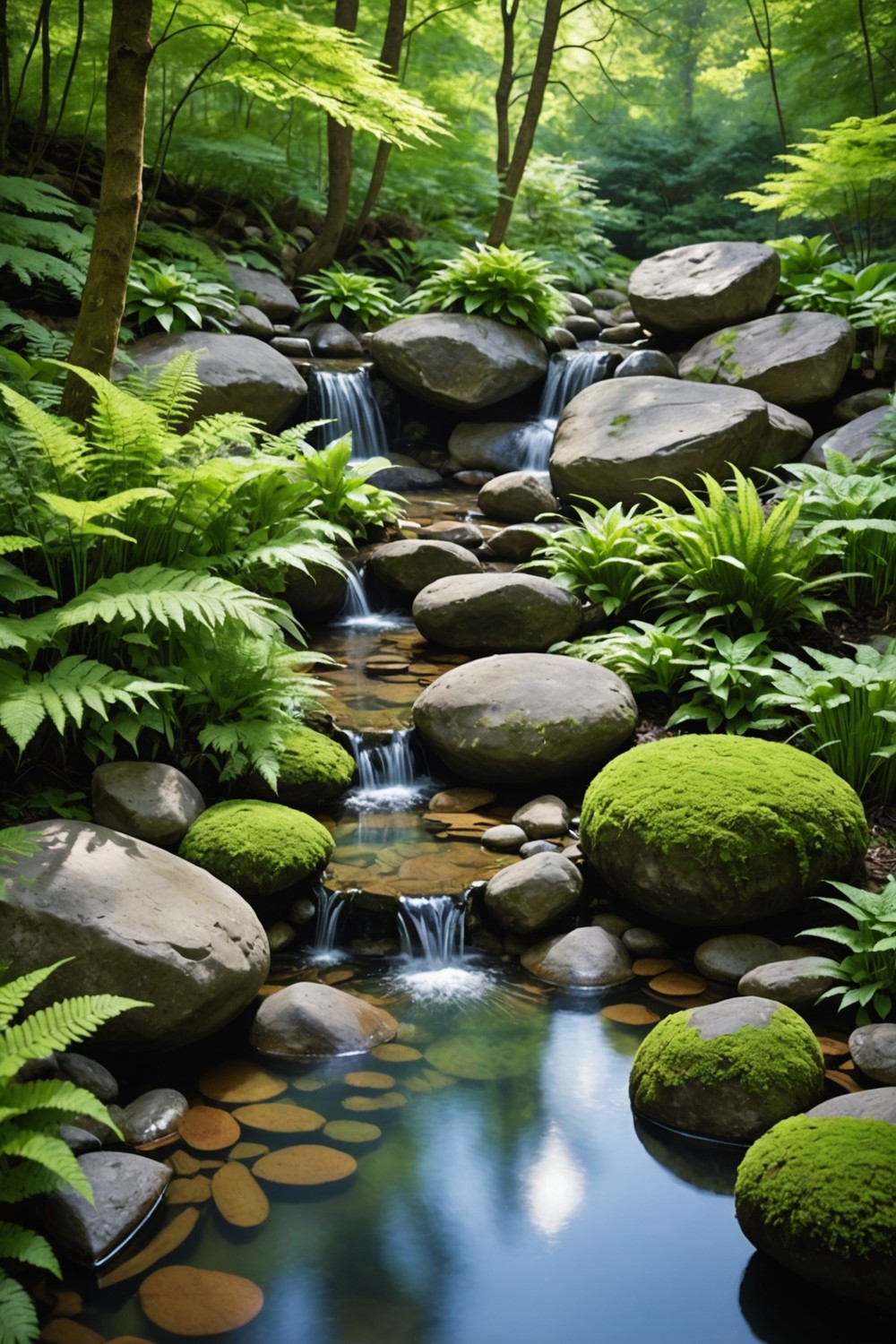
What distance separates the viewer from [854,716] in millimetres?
5074

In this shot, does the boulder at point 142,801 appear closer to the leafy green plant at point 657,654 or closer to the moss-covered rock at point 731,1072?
the moss-covered rock at point 731,1072

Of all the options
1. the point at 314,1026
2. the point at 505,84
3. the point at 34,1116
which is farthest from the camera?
the point at 505,84

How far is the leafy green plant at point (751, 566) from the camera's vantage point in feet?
19.3

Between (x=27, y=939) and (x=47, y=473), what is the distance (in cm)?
212

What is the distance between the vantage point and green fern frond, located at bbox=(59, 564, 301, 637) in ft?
13.2

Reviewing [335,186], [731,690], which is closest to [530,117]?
[335,186]

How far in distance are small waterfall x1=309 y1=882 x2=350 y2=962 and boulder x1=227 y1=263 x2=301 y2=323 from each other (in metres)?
7.93

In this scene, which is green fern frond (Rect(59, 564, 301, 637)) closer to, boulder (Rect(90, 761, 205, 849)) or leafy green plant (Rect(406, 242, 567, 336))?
boulder (Rect(90, 761, 205, 849))

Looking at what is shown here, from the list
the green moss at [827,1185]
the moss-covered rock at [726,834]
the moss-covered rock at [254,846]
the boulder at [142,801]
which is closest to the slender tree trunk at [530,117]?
the moss-covered rock at [726,834]

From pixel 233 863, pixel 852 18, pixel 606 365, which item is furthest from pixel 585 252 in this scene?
pixel 233 863

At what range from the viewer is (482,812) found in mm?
5453

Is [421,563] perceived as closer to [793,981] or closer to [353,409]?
[353,409]

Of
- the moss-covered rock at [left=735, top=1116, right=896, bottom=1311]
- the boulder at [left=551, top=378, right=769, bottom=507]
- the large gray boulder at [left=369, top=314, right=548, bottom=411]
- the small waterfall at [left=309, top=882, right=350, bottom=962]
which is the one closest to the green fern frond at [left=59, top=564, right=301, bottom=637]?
the small waterfall at [left=309, top=882, right=350, bottom=962]

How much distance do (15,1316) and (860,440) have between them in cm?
714
